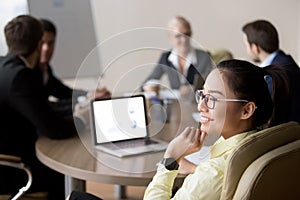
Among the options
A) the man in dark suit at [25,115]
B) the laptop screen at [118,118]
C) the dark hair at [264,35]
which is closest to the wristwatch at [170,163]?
the laptop screen at [118,118]

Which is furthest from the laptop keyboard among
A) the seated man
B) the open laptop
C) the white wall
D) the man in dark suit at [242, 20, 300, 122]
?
the white wall

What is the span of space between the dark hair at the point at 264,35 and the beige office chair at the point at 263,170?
159 cm

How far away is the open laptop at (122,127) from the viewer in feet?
6.89

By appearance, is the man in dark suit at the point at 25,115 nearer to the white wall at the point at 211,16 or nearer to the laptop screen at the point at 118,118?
the laptop screen at the point at 118,118

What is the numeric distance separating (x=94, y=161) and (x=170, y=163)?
1.80 ft

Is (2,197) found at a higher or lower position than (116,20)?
lower

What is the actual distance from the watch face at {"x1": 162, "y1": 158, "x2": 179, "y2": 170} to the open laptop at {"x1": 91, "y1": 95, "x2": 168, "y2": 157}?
0.46 metres

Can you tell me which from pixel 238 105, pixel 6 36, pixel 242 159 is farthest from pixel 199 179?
pixel 6 36

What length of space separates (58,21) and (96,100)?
2926 mm

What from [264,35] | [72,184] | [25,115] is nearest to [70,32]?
[264,35]

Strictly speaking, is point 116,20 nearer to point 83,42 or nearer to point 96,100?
point 83,42

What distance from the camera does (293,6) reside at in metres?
5.04

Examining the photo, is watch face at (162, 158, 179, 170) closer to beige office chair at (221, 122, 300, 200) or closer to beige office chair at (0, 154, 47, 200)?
beige office chair at (221, 122, 300, 200)

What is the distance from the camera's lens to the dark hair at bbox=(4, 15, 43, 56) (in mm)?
2584
